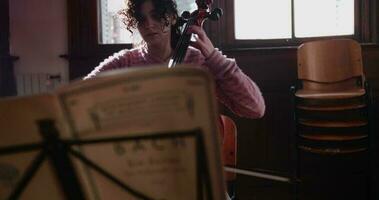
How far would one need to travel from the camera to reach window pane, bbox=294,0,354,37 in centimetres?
236

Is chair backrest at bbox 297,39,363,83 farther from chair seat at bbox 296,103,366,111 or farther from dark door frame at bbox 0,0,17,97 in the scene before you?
dark door frame at bbox 0,0,17,97

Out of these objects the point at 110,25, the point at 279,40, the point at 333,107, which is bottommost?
the point at 333,107

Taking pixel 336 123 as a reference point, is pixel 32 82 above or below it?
above

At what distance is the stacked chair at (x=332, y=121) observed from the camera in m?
1.87

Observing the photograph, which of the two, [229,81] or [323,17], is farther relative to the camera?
[323,17]

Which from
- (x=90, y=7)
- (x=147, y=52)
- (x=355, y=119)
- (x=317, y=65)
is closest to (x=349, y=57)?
(x=317, y=65)

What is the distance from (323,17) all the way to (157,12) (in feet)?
4.93

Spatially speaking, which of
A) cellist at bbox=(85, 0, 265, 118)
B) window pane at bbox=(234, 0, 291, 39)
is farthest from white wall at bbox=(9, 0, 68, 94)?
cellist at bbox=(85, 0, 265, 118)

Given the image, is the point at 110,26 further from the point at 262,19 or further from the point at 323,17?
the point at 323,17

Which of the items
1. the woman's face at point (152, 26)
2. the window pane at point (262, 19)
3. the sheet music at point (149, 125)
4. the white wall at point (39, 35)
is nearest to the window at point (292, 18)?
the window pane at point (262, 19)

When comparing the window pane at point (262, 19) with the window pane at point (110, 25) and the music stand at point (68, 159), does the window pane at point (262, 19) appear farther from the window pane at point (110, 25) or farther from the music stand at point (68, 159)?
the music stand at point (68, 159)

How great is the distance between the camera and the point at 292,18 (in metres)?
2.35

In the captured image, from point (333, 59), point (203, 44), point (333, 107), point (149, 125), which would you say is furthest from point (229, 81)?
point (333, 59)

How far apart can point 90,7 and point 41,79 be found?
49cm
